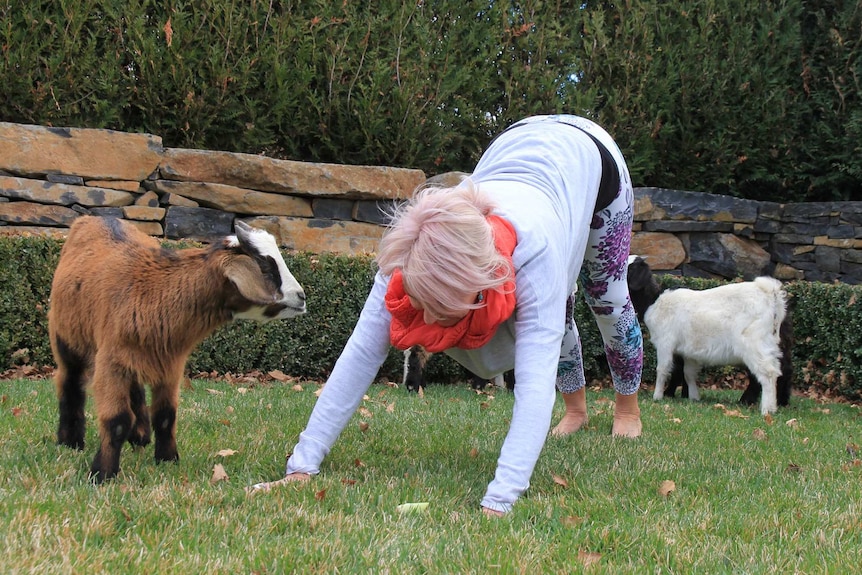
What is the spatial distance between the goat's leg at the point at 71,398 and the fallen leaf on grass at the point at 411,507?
197 cm

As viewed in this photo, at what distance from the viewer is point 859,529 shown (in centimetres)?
317

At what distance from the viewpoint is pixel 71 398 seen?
4.19m

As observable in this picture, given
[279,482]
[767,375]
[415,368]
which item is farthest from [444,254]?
[767,375]

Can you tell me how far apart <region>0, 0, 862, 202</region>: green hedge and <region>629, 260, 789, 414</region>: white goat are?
3.05 meters

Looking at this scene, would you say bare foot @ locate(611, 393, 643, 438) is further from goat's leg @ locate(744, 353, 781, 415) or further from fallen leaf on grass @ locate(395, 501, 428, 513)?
goat's leg @ locate(744, 353, 781, 415)

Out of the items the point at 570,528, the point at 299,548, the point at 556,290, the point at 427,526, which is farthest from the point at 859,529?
the point at 299,548

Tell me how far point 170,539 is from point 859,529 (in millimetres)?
2621

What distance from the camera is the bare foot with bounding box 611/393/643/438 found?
17.1 ft

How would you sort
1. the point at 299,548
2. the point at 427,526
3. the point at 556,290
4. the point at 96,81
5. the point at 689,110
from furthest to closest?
1. the point at 689,110
2. the point at 96,81
3. the point at 556,290
4. the point at 427,526
5. the point at 299,548

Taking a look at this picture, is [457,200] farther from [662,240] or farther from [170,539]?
[662,240]

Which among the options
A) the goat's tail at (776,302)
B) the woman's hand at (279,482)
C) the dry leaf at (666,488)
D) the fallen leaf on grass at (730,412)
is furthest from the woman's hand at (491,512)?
the goat's tail at (776,302)

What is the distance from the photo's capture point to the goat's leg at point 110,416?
137 inches

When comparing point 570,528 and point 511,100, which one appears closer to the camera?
point 570,528

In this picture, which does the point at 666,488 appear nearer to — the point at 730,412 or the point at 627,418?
the point at 627,418
